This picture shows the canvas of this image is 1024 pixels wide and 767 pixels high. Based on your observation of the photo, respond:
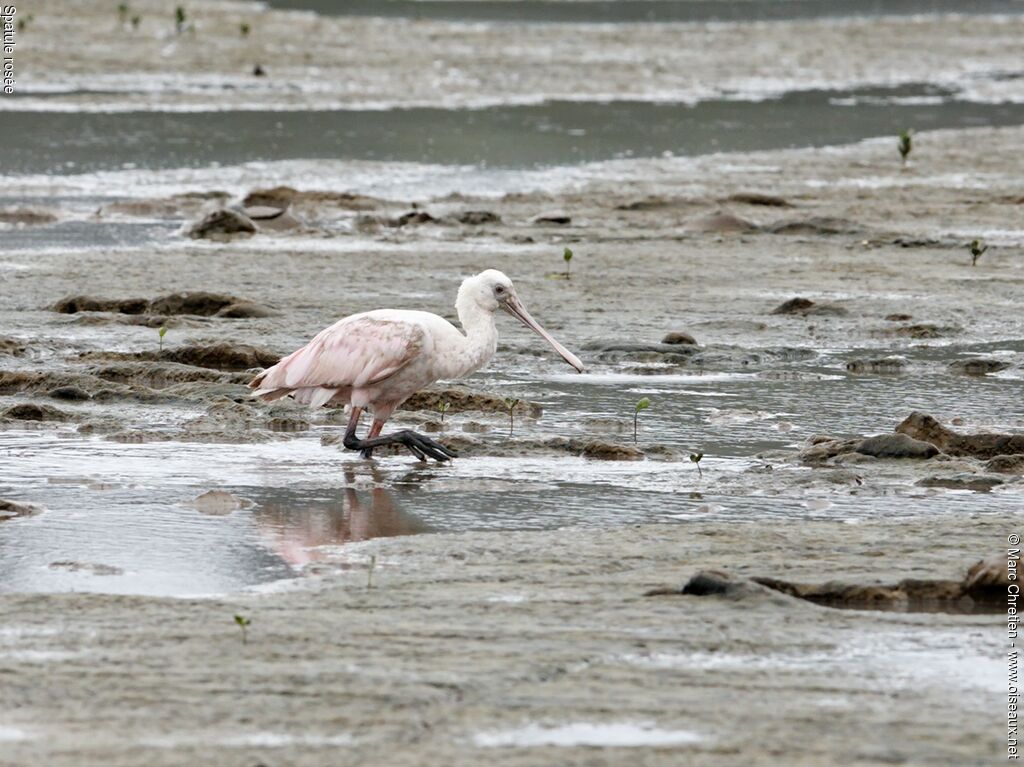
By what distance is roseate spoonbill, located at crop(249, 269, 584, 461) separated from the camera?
30.8 ft

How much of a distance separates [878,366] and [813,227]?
561cm

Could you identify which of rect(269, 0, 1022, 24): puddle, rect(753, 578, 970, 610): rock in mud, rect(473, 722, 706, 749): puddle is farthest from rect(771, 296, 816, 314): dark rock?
rect(269, 0, 1022, 24): puddle

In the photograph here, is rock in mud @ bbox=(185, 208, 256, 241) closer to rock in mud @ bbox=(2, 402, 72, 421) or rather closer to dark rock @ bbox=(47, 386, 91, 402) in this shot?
dark rock @ bbox=(47, 386, 91, 402)

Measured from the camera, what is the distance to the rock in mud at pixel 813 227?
676 inches

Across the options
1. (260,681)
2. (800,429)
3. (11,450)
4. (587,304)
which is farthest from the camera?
(587,304)

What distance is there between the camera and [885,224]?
1795 cm

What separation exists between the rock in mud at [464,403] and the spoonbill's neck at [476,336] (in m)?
0.75

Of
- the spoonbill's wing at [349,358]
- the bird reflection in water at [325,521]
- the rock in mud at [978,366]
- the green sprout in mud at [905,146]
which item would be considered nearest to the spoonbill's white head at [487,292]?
the spoonbill's wing at [349,358]

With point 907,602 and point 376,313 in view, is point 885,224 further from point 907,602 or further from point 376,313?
point 907,602

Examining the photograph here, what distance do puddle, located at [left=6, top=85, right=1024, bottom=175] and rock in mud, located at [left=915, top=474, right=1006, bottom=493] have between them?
14.2 metres

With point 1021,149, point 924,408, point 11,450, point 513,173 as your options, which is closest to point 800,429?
point 924,408

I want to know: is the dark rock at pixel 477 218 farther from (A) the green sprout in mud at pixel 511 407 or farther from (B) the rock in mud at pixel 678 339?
(A) the green sprout in mud at pixel 511 407

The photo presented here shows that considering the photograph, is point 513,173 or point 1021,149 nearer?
point 513,173

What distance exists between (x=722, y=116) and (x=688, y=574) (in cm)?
2199
